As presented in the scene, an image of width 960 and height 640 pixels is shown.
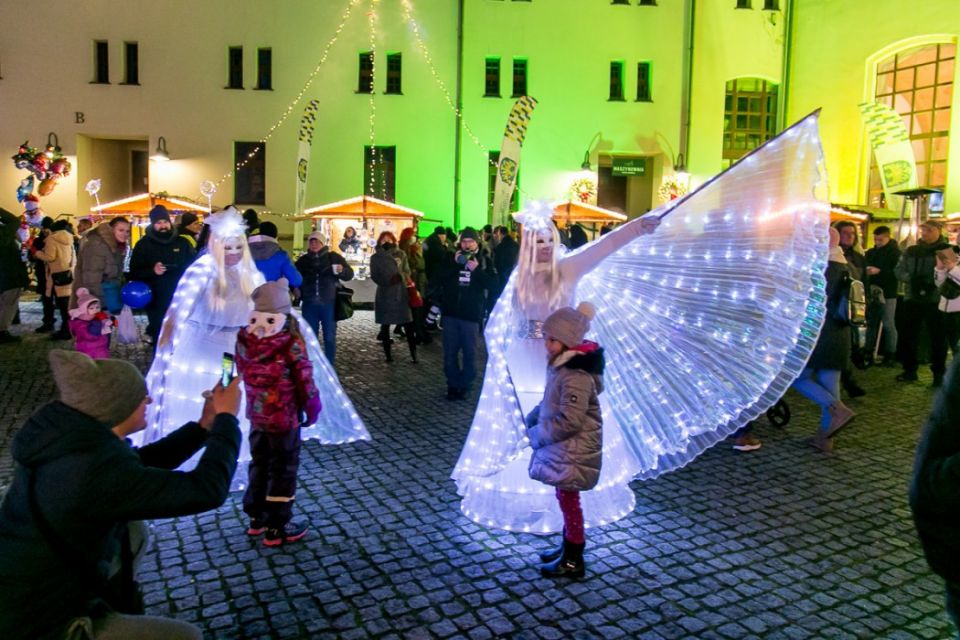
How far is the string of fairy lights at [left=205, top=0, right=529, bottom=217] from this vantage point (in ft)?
79.5

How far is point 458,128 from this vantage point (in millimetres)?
24922

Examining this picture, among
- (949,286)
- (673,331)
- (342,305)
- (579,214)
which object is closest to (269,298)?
(673,331)

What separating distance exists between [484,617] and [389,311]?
21.7ft

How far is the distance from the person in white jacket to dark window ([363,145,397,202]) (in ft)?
60.7

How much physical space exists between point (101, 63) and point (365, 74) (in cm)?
848

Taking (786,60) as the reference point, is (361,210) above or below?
below

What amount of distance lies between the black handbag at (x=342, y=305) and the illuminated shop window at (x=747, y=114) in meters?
19.5

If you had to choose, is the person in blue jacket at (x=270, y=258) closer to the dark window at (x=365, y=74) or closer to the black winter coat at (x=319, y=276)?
the black winter coat at (x=319, y=276)

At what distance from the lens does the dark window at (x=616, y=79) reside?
25.2 meters

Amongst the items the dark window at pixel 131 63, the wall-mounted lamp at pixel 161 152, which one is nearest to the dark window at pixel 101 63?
the dark window at pixel 131 63

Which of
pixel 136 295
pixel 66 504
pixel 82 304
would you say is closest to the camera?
pixel 66 504

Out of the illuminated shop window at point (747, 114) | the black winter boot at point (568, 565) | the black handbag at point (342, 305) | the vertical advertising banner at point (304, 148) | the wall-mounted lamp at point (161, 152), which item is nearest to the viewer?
the black winter boot at point (568, 565)

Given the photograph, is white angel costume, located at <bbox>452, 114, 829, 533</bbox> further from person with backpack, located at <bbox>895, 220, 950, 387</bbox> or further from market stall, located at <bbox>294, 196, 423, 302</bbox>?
market stall, located at <bbox>294, 196, 423, 302</bbox>

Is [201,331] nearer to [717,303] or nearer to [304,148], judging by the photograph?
[717,303]
